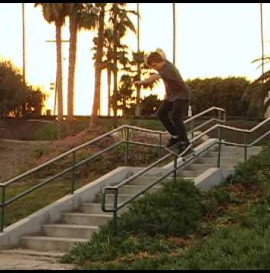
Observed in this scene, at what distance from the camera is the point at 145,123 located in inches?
968

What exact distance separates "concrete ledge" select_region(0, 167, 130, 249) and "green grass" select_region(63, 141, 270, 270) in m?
1.54

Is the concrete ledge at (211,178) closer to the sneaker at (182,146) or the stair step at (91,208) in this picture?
the sneaker at (182,146)

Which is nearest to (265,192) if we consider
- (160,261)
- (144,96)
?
(160,261)

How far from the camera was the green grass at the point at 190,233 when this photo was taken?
26.1 ft

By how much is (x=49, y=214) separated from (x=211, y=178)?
3043 millimetres

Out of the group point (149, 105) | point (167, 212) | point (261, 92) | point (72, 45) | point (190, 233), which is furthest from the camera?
point (149, 105)

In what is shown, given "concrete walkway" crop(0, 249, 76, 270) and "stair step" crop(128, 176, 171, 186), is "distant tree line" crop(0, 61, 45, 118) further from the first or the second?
"concrete walkway" crop(0, 249, 76, 270)

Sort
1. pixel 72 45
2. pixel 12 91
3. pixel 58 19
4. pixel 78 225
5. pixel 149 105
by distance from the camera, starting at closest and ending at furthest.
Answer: pixel 78 225 < pixel 72 45 < pixel 58 19 < pixel 12 91 < pixel 149 105

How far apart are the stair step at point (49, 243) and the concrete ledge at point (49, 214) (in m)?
0.21

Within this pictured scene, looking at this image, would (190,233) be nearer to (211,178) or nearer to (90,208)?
(211,178)

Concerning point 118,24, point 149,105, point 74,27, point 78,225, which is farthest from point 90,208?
point 149,105

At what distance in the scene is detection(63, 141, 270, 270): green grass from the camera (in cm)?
796

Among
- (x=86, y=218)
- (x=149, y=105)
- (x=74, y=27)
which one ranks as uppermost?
(x=74, y=27)

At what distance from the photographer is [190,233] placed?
9.80 m
